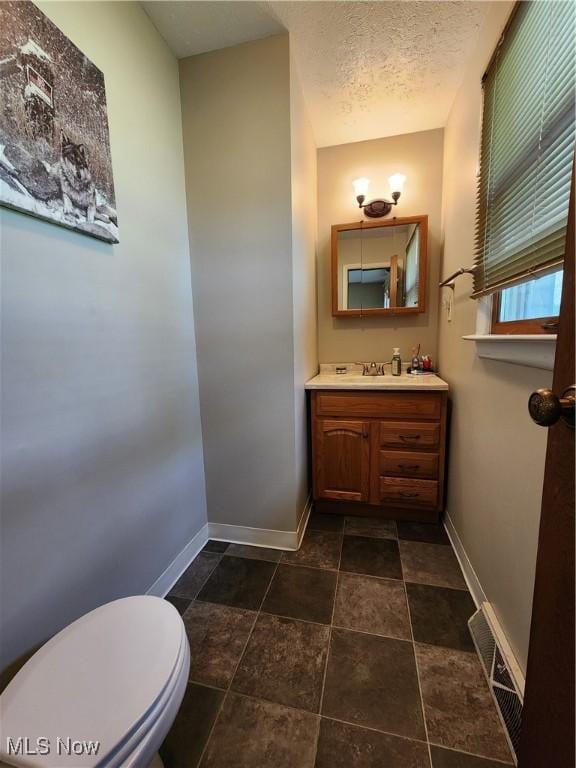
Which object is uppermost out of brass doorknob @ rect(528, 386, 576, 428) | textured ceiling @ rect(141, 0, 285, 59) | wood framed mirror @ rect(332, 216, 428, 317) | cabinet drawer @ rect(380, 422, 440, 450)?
textured ceiling @ rect(141, 0, 285, 59)

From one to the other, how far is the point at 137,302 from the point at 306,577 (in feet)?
4.90

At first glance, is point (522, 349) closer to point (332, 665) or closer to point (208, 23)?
point (332, 665)

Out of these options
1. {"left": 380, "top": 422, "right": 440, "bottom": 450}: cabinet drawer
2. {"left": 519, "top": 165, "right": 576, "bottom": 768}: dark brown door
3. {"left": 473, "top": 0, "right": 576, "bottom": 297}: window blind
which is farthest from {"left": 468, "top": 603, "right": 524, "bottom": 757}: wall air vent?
{"left": 473, "top": 0, "right": 576, "bottom": 297}: window blind

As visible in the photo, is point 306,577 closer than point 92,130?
No

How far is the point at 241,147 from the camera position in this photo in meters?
1.44

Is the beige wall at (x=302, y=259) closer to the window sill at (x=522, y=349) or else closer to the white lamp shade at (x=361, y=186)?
the white lamp shade at (x=361, y=186)

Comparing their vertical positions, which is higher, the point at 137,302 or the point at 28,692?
the point at 137,302

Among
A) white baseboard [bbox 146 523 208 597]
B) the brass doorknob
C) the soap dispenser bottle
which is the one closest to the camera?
the brass doorknob

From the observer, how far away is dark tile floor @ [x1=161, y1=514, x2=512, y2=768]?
83 centimetres

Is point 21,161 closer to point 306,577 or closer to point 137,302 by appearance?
point 137,302

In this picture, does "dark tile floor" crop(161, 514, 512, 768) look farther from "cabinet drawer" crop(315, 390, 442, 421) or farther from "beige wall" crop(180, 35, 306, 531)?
"cabinet drawer" crop(315, 390, 442, 421)

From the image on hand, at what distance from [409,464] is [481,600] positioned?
699mm

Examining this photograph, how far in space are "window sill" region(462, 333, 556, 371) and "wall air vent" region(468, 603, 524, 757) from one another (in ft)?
3.17

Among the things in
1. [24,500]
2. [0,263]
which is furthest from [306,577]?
[0,263]
